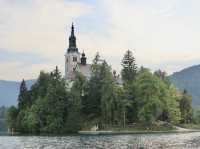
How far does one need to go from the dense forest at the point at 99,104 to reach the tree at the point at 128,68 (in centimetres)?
441

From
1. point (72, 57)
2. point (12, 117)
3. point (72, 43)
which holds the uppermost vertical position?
point (72, 43)

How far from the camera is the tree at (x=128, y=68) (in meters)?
144

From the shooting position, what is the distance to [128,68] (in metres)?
145

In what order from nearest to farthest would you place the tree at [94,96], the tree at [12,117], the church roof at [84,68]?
the tree at [94,96]
the tree at [12,117]
the church roof at [84,68]

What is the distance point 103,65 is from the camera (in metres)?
133

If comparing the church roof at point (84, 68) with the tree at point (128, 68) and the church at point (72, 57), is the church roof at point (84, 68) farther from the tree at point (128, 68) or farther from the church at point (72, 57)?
the tree at point (128, 68)

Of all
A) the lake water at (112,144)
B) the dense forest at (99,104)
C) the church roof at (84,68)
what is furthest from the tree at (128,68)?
the lake water at (112,144)

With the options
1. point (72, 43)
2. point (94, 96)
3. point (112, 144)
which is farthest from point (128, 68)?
point (112, 144)

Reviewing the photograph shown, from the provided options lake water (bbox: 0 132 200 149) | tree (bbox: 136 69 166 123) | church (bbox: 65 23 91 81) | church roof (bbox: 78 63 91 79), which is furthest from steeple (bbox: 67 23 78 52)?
lake water (bbox: 0 132 200 149)

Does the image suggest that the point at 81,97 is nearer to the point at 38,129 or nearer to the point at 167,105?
the point at 38,129

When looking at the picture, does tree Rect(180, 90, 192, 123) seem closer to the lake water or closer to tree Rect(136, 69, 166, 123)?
tree Rect(136, 69, 166, 123)

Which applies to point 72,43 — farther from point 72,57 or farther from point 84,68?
point 84,68

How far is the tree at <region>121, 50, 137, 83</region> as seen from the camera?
14388 cm

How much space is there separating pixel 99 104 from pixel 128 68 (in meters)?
19.3
